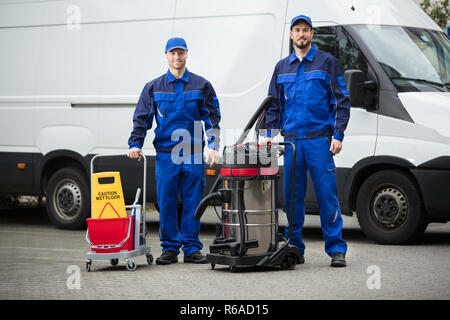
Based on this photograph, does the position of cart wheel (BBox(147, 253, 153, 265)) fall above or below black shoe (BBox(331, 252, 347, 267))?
below

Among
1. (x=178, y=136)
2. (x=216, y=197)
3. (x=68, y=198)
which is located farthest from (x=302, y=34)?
(x=68, y=198)

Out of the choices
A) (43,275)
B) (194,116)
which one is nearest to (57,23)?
(194,116)

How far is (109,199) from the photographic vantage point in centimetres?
781

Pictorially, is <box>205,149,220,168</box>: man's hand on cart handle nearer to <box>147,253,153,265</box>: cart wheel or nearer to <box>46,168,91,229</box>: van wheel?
<box>147,253,153,265</box>: cart wheel

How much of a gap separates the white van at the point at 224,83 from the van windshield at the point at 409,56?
0.05 feet

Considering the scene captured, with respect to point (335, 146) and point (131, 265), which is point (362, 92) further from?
point (131, 265)

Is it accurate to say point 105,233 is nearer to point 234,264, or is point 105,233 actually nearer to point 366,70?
point 234,264

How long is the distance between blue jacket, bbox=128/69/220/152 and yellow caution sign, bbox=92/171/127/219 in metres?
0.44

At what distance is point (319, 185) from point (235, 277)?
1.19 metres

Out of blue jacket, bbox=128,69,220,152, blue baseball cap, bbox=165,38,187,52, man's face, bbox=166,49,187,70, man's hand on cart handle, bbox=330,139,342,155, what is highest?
blue baseball cap, bbox=165,38,187,52

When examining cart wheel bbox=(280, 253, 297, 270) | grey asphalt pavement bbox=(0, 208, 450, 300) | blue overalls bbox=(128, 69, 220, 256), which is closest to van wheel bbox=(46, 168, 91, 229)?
grey asphalt pavement bbox=(0, 208, 450, 300)

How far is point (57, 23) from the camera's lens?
1192cm

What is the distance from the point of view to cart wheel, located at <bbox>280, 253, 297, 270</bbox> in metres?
7.48
